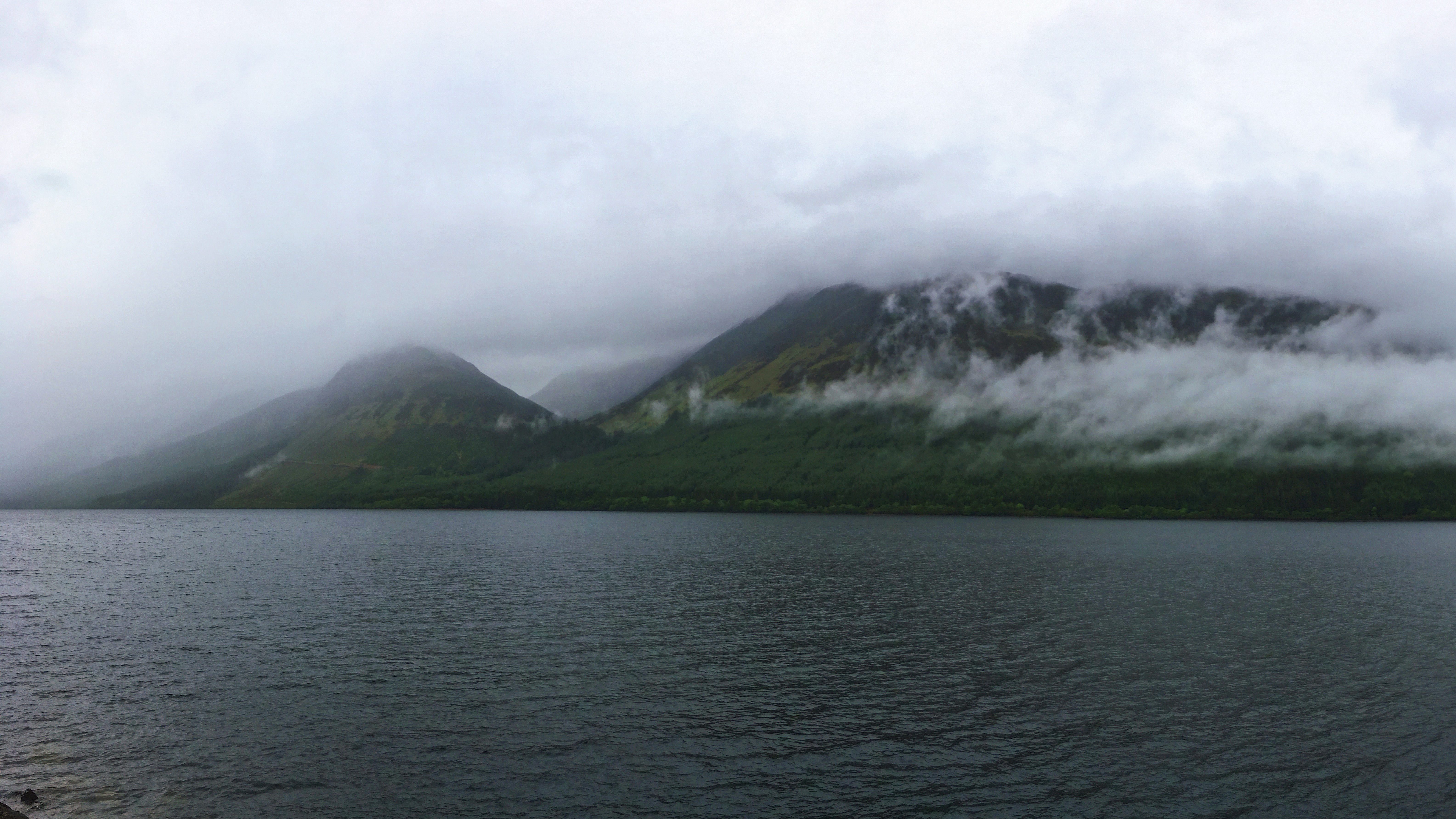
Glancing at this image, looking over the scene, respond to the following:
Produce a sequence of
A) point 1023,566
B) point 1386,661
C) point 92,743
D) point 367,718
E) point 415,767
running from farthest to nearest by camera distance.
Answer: point 1023,566 < point 1386,661 < point 367,718 < point 92,743 < point 415,767

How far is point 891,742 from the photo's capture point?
1817 inches

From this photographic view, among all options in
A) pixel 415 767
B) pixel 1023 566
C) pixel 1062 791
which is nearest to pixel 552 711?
pixel 415 767

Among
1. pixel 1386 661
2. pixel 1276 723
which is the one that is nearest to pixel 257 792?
pixel 1276 723

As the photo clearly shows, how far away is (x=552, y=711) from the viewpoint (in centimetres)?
5103

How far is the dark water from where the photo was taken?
3931 cm

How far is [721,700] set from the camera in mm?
54094

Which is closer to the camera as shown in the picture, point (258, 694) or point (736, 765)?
point (736, 765)

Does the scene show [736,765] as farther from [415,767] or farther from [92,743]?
[92,743]

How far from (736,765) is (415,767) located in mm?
17512

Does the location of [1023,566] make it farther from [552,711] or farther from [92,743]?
[92,743]

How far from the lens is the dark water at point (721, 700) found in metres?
39.3

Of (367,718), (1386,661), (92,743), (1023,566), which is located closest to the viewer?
(92,743)

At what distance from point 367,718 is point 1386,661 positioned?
8194 cm

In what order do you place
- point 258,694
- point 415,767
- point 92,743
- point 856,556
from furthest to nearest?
1. point 856,556
2. point 258,694
3. point 92,743
4. point 415,767
